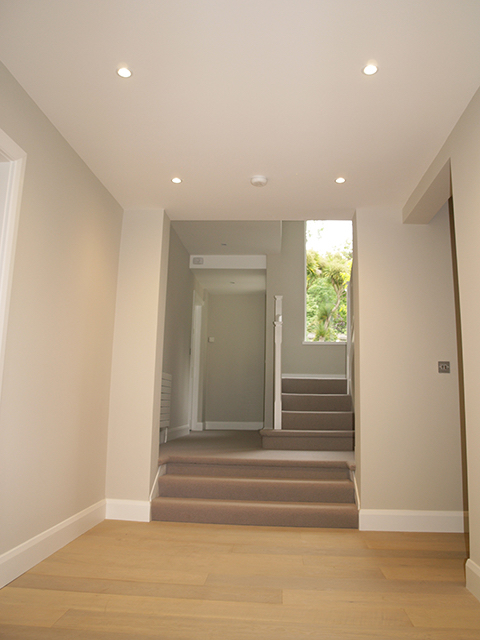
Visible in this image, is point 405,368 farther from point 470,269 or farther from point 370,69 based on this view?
point 370,69

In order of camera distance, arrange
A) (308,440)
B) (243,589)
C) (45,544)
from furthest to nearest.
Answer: (308,440), (45,544), (243,589)

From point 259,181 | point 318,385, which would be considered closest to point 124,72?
point 259,181

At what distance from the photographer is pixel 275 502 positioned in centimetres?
373

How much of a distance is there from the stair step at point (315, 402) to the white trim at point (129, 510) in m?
2.39

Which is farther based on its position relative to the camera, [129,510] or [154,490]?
[154,490]

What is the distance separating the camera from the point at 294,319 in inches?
298

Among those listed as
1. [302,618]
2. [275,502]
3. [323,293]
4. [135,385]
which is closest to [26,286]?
[135,385]

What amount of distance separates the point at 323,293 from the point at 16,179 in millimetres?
8790

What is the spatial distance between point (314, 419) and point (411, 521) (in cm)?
176

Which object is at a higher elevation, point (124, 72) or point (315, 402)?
point (124, 72)

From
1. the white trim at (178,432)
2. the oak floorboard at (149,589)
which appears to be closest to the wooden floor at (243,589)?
the oak floorboard at (149,589)

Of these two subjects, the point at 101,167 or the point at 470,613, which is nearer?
the point at 470,613

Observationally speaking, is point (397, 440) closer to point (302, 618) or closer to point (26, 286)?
point (302, 618)

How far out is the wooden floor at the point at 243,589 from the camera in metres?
1.98
